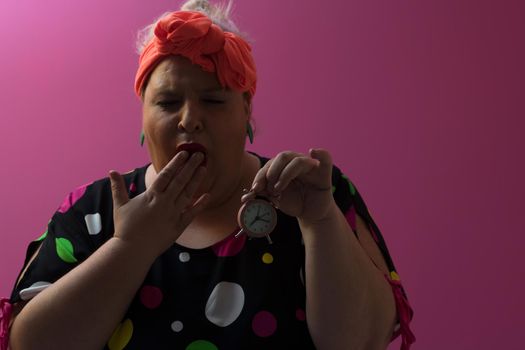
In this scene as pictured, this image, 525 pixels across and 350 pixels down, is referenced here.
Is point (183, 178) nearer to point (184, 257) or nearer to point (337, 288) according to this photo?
point (184, 257)

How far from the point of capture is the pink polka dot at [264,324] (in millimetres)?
904

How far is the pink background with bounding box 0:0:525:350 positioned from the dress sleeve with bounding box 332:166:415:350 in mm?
605

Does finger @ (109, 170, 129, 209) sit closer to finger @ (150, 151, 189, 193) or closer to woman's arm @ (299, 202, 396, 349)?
finger @ (150, 151, 189, 193)

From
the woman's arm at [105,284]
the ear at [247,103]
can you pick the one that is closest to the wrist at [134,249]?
the woman's arm at [105,284]

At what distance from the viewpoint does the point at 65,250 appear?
0.98 m

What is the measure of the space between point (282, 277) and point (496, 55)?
100cm

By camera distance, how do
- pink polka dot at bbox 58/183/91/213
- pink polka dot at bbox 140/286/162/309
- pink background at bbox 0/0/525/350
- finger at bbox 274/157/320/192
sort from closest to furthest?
1. finger at bbox 274/157/320/192
2. pink polka dot at bbox 140/286/162/309
3. pink polka dot at bbox 58/183/91/213
4. pink background at bbox 0/0/525/350

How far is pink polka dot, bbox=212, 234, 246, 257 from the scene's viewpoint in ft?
3.18

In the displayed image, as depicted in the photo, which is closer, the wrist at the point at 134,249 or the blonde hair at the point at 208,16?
the wrist at the point at 134,249

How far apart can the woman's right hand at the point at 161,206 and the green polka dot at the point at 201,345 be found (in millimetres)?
149

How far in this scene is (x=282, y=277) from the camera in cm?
95

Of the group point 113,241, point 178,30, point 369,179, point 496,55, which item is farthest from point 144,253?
point 496,55

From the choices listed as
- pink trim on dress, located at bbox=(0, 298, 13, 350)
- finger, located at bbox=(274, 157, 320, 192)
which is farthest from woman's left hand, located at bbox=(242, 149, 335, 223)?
pink trim on dress, located at bbox=(0, 298, 13, 350)

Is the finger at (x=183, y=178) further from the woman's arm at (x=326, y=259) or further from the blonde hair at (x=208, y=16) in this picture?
the blonde hair at (x=208, y=16)
